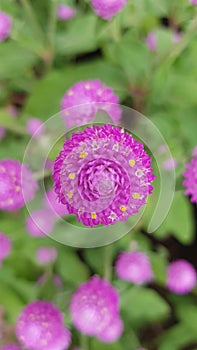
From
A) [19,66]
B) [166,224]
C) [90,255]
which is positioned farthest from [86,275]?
[19,66]

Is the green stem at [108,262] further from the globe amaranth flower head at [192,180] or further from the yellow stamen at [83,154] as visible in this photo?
the yellow stamen at [83,154]

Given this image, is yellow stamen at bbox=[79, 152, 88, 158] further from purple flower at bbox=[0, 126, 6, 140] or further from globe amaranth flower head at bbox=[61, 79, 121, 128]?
purple flower at bbox=[0, 126, 6, 140]

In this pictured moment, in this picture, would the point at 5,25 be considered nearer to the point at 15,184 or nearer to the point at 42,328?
the point at 15,184

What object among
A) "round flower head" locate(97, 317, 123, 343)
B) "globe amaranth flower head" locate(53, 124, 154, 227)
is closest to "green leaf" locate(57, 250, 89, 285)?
"round flower head" locate(97, 317, 123, 343)

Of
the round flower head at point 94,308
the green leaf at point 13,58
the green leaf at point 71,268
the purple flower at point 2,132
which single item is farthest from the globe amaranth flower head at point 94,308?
the green leaf at point 13,58

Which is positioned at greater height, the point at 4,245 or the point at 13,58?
the point at 13,58

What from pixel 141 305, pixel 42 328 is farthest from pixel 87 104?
pixel 141 305

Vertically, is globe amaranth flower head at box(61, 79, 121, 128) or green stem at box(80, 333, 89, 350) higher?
globe amaranth flower head at box(61, 79, 121, 128)
